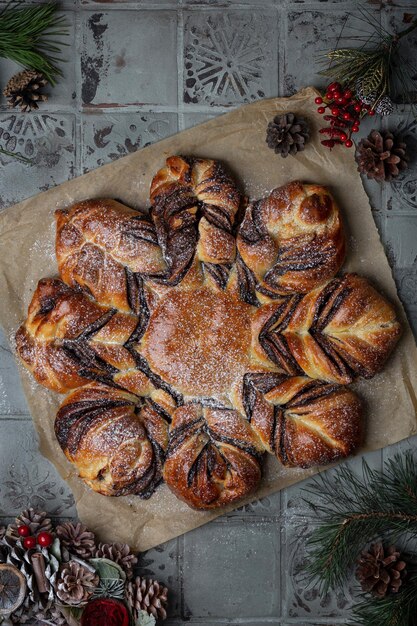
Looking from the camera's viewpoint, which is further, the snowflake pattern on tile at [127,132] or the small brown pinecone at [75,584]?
the snowflake pattern on tile at [127,132]

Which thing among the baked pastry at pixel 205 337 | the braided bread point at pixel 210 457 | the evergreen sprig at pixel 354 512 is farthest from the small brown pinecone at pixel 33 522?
the evergreen sprig at pixel 354 512

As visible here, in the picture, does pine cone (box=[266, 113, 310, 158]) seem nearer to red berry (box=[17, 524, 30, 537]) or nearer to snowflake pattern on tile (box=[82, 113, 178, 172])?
snowflake pattern on tile (box=[82, 113, 178, 172])

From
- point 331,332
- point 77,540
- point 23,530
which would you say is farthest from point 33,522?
point 331,332

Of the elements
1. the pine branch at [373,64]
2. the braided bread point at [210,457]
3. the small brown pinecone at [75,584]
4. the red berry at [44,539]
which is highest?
the pine branch at [373,64]

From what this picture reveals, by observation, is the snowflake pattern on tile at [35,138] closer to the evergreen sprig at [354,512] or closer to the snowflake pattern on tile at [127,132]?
the snowflake pattern on tile at [127,132]

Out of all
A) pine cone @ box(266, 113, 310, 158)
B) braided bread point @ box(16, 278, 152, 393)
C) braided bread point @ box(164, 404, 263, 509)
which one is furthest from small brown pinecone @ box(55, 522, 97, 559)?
pine cone @ box(266, 113, 310, 158)
